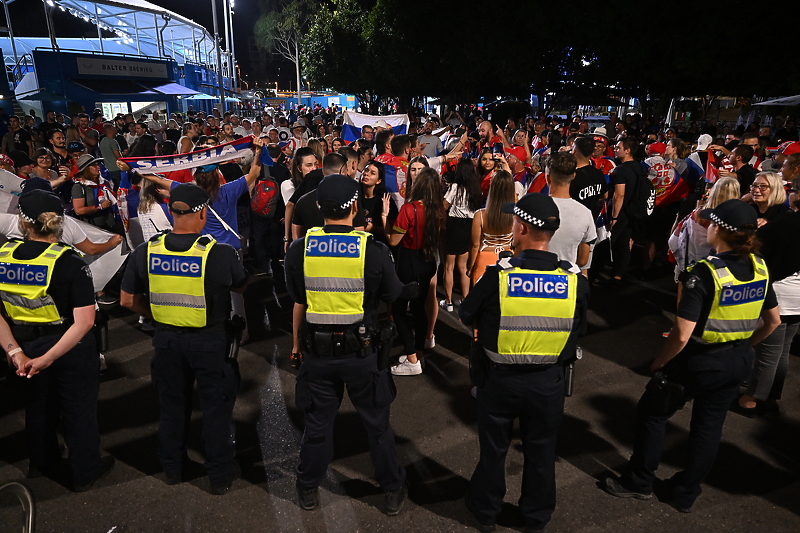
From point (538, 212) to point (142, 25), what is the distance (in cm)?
4501

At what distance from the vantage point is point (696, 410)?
3.10m

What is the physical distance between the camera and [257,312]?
6578 millimetres

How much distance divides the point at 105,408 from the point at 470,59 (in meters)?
22.9

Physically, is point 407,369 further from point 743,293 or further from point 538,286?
point 743,293

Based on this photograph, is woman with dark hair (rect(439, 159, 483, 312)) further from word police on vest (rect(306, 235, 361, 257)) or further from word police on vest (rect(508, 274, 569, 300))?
word police on vest (rect(508, 274, 569, 300))

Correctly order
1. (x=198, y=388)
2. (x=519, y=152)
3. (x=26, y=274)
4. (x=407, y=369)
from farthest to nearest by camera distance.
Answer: (x=519, y=152)
(x=407, y=369)
(x=198, y=388)
(x=26, y=274)

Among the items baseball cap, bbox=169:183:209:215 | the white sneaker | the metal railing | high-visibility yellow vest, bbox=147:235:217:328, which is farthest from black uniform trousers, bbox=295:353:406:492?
the white sneaker

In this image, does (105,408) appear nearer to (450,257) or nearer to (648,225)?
(450,257)

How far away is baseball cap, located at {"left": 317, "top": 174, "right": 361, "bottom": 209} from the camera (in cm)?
305

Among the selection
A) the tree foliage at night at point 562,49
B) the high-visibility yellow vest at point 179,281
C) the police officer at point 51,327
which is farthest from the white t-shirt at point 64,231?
the tree foliage at night at point 562,49

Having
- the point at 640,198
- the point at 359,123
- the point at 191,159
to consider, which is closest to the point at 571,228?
the point at 640,198

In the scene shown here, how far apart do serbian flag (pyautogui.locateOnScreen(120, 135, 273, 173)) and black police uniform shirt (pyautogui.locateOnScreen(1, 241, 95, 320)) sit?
182 cm

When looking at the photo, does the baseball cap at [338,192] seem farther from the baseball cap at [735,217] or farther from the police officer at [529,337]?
the baseball cap at [735,217]

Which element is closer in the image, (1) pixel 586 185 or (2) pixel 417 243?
(2) pixel 417 243
